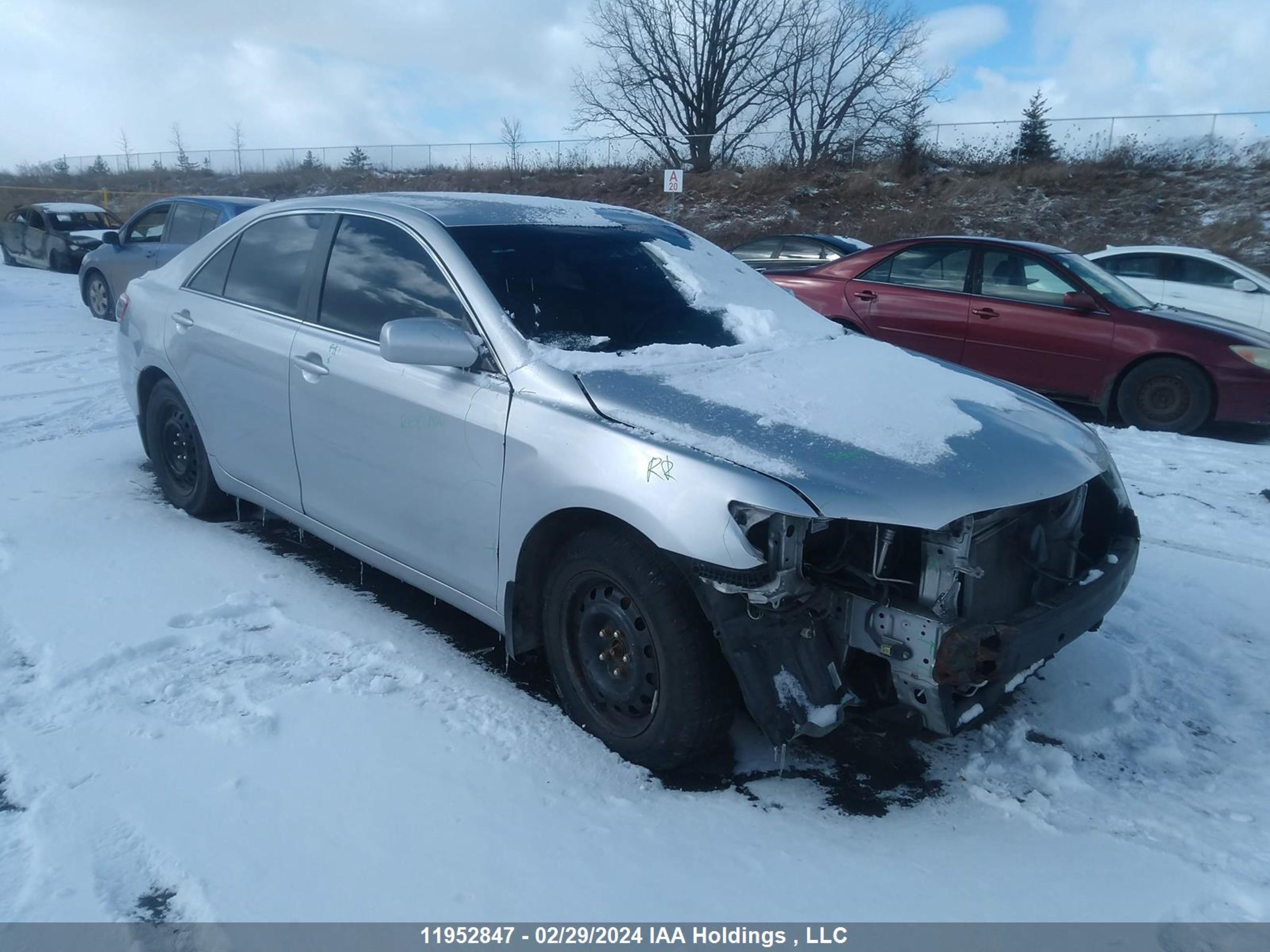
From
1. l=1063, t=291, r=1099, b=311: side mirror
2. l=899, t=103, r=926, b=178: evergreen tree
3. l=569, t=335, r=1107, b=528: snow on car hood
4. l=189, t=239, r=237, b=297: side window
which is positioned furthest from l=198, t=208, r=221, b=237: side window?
l=899, t=103, r=926, b=178: evergreen tree

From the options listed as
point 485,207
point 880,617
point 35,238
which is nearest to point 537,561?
point 880,617

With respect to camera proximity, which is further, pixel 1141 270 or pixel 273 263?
pixel 1141 270

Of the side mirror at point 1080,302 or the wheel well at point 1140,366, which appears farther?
the side mirror at point 1080,302

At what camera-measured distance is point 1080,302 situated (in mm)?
7734

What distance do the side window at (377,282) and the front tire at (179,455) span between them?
53.4 inches

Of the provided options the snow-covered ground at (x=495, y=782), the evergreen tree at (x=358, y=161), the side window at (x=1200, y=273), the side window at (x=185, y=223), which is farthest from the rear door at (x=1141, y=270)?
the evergreen tree at (x=358, y=161)

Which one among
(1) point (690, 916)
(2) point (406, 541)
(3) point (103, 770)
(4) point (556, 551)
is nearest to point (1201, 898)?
(1) point (690, 916)

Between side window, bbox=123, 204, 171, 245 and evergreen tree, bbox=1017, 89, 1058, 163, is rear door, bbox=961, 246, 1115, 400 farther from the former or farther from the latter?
evergreen tree, bbox=1017, 89, 1058, 163

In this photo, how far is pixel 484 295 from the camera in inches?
131

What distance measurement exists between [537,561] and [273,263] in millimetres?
2198

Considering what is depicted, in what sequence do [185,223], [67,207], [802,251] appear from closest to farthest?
[185,223], [802,251], [67,207]

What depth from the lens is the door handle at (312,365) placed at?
12.4ft

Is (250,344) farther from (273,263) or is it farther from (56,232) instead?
(56,232)

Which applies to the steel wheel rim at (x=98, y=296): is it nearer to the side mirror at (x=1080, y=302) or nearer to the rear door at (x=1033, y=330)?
the rear door at (x=1033, y=330)
